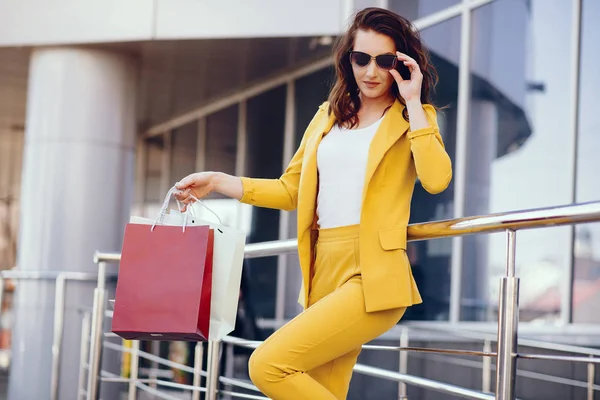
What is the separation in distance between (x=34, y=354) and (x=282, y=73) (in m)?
4.56

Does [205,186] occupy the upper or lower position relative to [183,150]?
lower

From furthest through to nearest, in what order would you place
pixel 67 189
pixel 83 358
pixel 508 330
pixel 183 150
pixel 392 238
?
pixel 183 150 < pixel 67 189 < pixel 83 358 < pixel 392 238 < pixel 508 330

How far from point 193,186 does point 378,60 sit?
0.84 meters

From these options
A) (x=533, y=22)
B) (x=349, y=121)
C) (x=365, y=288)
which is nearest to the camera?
(x=365, y=288)

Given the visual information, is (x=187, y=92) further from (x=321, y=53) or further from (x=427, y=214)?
(x=427, y=214)

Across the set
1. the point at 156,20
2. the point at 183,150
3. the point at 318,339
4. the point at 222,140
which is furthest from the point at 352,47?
the point at 183,150

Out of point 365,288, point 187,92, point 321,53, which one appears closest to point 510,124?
point 321,53

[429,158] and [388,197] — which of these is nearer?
[429,158]

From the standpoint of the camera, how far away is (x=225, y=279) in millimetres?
2934

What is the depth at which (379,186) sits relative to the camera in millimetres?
2744

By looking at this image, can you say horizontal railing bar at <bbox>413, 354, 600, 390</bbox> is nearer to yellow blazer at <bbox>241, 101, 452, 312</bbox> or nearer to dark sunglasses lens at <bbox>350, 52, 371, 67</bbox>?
yellow blazer at <bbox>241, 101, 452, 312</bbox>

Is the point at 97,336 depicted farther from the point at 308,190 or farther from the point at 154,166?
the point at 154,166

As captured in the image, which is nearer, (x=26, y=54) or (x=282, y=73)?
(x=26, y=54)

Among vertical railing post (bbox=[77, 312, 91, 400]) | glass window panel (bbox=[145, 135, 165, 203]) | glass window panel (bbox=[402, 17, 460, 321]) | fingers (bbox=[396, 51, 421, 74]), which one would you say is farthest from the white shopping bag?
glass window panel (bbox=[145, 135, 165, 203])
